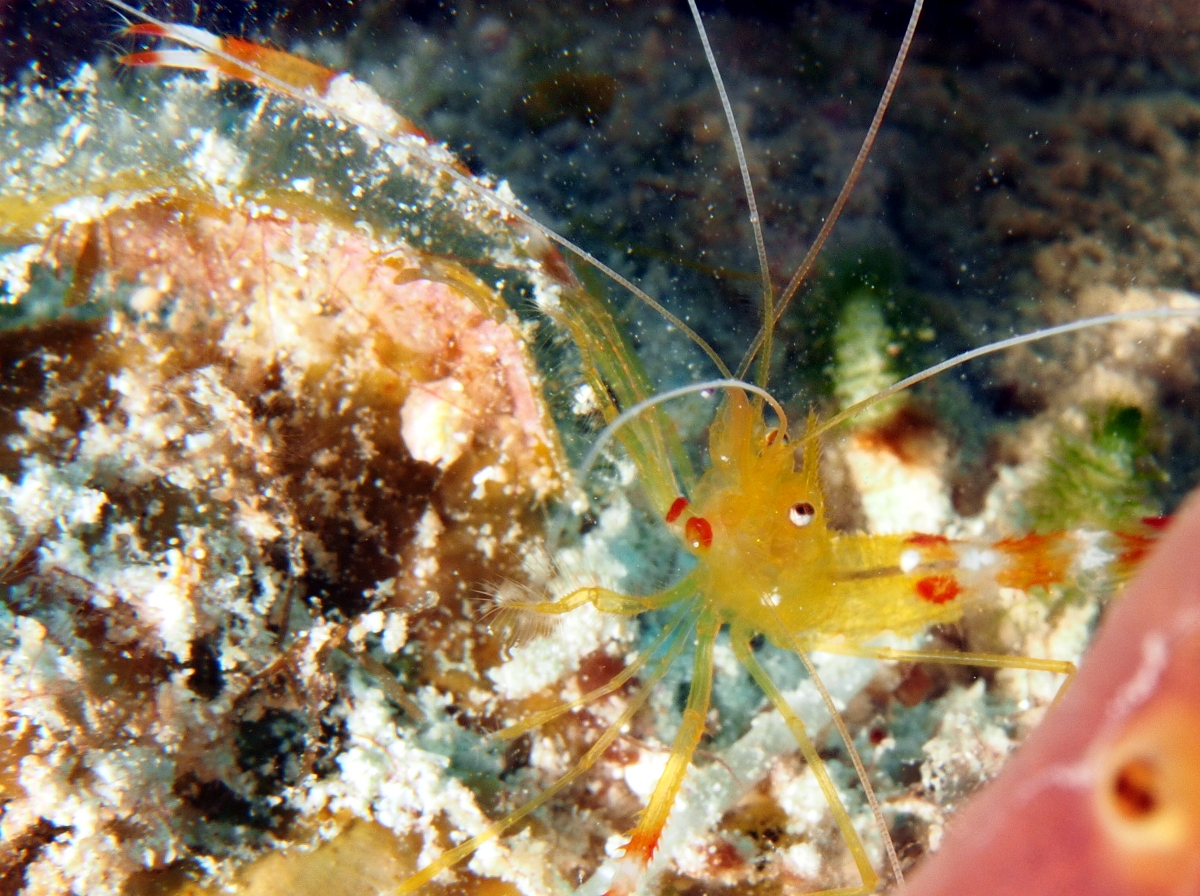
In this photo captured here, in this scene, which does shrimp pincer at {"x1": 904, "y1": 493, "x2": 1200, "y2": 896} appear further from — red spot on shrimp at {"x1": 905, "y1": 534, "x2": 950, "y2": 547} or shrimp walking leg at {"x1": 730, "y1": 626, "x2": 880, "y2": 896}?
red spot on shrimp at {"x1": 905, "y1": 534, "x2": 950, "y2": 547}

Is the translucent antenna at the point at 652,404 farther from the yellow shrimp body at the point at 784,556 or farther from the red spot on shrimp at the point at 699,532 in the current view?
the red spot on shrimp at the point at 699,532

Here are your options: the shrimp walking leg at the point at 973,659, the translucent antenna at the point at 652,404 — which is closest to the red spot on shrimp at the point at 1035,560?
the shrimp walking leg at the point at 973,659

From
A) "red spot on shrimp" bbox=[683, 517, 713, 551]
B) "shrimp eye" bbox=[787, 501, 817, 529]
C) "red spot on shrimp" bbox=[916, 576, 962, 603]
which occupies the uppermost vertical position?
"shrimp eye" bbox=[787, 501, 817, 529]

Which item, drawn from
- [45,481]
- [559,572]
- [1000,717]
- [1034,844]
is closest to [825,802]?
[1000,717]

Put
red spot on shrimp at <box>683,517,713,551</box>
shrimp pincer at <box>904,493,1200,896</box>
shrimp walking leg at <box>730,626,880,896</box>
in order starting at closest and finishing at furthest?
shrimp pincer at <box>904,493,1200,896</box> < shrimp walking leg at <box>730,626,880,896</box> < red spot on shrimp at <box>683,517,713,551</box>

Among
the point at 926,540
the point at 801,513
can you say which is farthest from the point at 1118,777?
the point at 926,540

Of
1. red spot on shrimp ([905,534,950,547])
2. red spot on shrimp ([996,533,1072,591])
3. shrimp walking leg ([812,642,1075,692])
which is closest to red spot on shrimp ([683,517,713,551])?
shrimp walking leg ([812,642,1075,692])
